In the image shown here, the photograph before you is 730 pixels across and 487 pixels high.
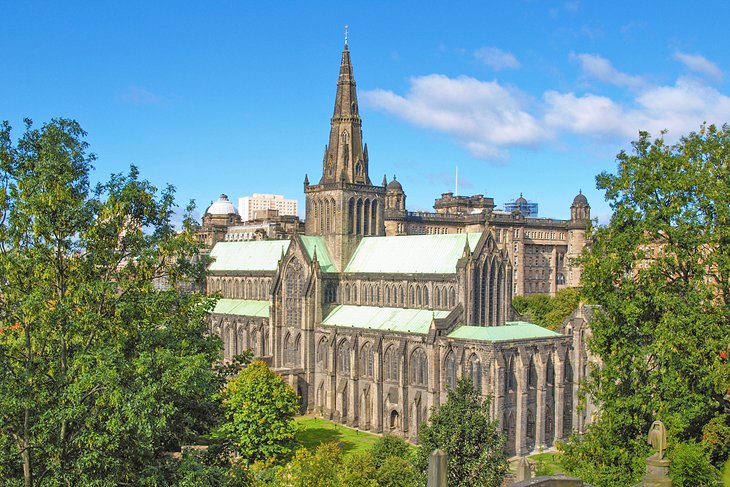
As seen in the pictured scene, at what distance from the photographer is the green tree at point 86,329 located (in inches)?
1062

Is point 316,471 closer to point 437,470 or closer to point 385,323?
point 437,470

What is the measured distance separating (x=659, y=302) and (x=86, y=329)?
24.4 m

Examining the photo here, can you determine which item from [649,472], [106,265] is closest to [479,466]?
[649,472]

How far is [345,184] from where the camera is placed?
9462 cm

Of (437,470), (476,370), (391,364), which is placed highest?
(437,470)

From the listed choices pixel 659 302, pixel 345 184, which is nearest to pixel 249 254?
pixel 345 184

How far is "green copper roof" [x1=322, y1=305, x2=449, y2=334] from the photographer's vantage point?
80.4 metres

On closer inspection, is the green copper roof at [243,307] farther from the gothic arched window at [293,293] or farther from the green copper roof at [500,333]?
the green copper roof at [500,333]

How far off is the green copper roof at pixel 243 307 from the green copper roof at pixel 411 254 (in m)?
16.9

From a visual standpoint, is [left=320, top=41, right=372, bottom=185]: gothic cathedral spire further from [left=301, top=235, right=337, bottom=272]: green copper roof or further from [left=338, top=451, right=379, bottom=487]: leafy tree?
[left=338, top=451, right=379, bottom=487]: leafy tree

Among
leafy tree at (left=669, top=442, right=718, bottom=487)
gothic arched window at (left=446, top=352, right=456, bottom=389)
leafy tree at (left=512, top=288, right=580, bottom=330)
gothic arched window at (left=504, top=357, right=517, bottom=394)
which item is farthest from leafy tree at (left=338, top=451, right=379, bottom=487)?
leafy tree at (left=512, top=288, right=580, bottom=330)

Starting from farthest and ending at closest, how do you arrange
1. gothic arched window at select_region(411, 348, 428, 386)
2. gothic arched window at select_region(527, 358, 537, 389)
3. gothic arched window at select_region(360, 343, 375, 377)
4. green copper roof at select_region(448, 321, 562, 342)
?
gothic arched window at select_region(360, 343, 375, 377) < gothic arched window at select_region(411, 348, 428, 386) < gothic arched window at select_region(527, 358, 537, 389) < green copper roof at select_region(448, 321, 562, 342)

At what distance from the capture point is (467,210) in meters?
178

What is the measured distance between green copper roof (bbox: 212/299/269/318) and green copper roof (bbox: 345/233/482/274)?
16894mm
